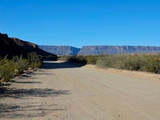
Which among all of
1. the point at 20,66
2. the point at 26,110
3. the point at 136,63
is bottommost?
the point at 26,110

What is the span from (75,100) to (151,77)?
44.3ft

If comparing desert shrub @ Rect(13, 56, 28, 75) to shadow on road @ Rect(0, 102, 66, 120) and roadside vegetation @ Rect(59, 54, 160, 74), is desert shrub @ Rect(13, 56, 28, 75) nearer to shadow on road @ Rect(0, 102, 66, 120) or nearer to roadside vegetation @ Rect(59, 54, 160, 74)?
roadside vegetation @ Rect(59, 54, 160, 74)

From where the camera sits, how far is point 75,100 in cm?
1252

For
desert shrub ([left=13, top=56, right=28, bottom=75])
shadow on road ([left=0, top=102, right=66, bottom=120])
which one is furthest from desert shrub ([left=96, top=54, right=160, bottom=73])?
shadow on road ([left=0, top=102, right=66, bottom=120])

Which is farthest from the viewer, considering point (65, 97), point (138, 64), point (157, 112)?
point (138, 64)

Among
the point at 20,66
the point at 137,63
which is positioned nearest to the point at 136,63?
the point at 137,63

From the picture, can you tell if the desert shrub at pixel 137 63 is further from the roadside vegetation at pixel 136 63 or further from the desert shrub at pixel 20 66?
the desert shrub at pixel 20 66

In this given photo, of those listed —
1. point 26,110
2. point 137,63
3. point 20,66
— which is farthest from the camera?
point 137,63

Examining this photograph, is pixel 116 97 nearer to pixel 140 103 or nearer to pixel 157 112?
pixel 140 103

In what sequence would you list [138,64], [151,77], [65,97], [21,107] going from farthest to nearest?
[138,64]
[151,77]
[65,97]
[21,107]

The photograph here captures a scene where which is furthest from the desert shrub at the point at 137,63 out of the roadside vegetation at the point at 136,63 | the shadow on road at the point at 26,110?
the shadow on road at the point at 26,110

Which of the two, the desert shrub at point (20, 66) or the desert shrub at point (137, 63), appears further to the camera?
the desert shrub at point (137, 63)

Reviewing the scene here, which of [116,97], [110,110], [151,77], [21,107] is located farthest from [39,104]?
[151,77]

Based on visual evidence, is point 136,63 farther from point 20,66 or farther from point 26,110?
point 26,110
